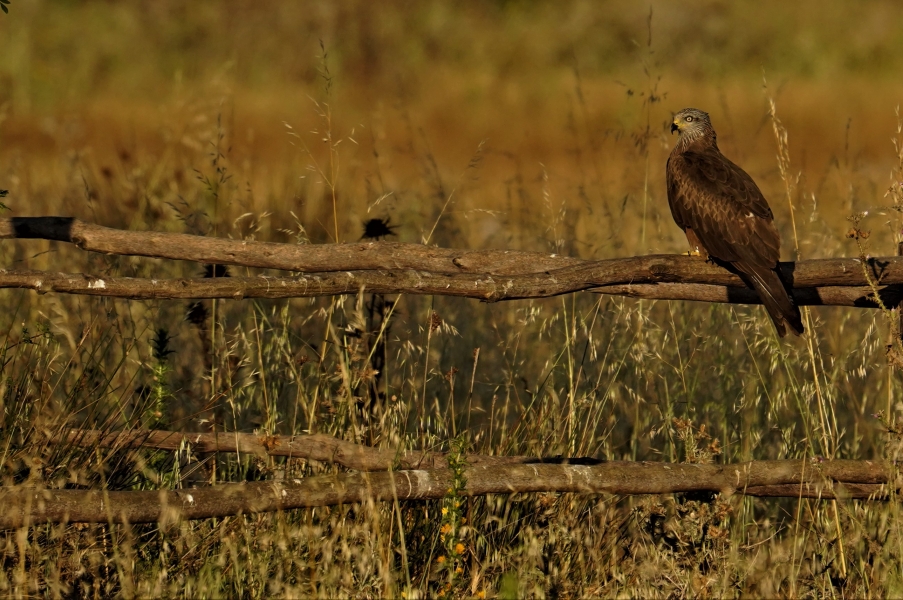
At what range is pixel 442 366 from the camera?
20.6ft

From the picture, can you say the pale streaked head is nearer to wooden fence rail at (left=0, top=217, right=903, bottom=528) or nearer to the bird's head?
the bird's head

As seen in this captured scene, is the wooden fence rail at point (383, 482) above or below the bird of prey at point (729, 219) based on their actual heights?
below

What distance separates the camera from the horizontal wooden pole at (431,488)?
129 inches

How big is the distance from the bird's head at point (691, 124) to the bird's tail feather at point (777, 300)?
6.35 ft

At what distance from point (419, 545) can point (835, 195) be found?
813cm

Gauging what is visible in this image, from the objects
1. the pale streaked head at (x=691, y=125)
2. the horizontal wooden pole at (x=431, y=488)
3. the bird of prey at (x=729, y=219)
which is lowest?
the horizontal wooden pole at (x=431, y=488)

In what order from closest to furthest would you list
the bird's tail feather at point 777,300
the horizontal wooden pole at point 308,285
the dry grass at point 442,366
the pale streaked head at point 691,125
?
the horizontal wooden pole at point 308,285
the dry grass at point 442,366
the bird's tail feather at point 777,300
the pale streaked head at point 691,125

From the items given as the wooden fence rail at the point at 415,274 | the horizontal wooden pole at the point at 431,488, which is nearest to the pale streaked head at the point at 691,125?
the wooden fence rail at the point at 415,274

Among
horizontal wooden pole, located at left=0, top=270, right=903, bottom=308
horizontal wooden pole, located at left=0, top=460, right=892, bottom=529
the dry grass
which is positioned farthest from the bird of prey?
horizontal wooden pole, located at left=0, top=460, right=892, bottom=529

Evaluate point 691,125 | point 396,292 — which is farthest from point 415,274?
point 691,125

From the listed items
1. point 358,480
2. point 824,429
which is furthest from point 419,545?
point 824,429

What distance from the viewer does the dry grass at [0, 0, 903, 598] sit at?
12.3ft

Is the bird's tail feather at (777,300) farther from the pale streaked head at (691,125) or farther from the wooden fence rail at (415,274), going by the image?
the pale streaked head at (691,125)

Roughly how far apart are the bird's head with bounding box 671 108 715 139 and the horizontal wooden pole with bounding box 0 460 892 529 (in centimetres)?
237
